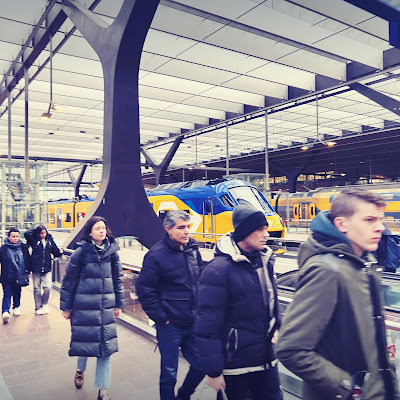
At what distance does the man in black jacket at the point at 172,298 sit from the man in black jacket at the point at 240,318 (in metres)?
0.69

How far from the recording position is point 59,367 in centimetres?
441

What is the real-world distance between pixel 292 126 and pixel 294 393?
62.6ft

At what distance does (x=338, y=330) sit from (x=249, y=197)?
13973 mm

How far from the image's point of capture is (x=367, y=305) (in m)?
1.64

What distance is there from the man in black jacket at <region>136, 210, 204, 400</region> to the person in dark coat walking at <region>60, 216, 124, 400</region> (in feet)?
2.16

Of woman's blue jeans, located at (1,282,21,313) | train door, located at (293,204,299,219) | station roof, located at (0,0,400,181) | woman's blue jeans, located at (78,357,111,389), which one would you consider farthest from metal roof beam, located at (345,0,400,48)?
train door, located at (293,204,299,219)

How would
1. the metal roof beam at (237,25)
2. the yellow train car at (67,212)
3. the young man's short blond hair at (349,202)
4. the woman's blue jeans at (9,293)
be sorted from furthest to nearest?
the yellow train car at (67,212)
the metal roof beam at (237,25)
the woman's blue jeans at (9,293)
the young man's short blond hair at (349,202)

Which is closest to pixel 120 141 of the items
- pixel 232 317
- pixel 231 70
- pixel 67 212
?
pixel 232 317

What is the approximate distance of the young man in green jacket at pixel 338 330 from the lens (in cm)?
160

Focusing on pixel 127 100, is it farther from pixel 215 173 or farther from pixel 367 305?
pixel 215 173

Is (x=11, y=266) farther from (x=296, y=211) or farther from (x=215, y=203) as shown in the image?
(x=296, y=211)

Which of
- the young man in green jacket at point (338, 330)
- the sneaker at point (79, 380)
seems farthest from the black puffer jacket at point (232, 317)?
the sneaker at point (79, 380)

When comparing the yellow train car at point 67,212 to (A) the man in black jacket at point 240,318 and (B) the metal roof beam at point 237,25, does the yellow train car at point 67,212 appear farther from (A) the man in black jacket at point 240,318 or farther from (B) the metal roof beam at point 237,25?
(A) the man in black jacket at point 240,318

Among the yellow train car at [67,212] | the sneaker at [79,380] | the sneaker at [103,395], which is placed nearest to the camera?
the sneaker at [103,395]
